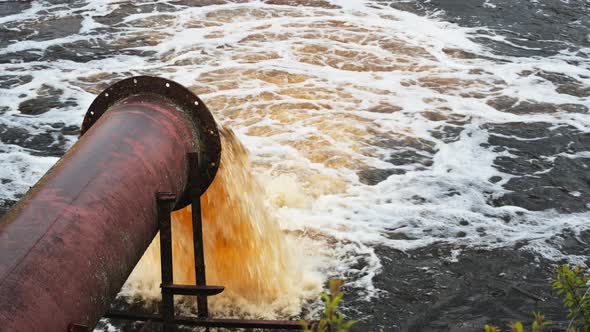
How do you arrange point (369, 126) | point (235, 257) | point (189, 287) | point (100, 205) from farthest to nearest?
1. point (369, 126)
2. point (235, 257)
3. point (189, 287)
4. point (100, 205)

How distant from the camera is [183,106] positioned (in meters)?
4.69

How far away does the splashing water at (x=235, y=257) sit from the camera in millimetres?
5672

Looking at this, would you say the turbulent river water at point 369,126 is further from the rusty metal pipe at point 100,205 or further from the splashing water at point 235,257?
the rusty metal pipe at point 100,205

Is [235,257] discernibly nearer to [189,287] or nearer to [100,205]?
[189,287]

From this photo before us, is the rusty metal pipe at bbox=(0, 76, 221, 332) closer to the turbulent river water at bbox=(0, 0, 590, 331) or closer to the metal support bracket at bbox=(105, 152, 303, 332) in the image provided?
the metal support bracket at bbox=(105, 152, 303, 332)

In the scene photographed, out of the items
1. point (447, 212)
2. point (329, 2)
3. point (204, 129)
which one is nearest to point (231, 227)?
point (204, 129)

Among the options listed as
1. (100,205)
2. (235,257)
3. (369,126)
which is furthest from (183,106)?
(369,126)

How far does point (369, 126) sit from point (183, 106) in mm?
4937

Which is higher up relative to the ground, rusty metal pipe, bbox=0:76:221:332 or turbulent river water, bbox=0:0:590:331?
rusty metal pipe, bbox=0:76:221:332

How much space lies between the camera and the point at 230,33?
1290 centimetres

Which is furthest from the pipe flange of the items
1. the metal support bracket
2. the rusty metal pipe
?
the metal support bracket

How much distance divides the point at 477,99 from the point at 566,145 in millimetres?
1663

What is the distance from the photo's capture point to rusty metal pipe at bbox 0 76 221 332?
302 cm

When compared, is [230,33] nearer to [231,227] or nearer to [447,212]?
[447,212]
